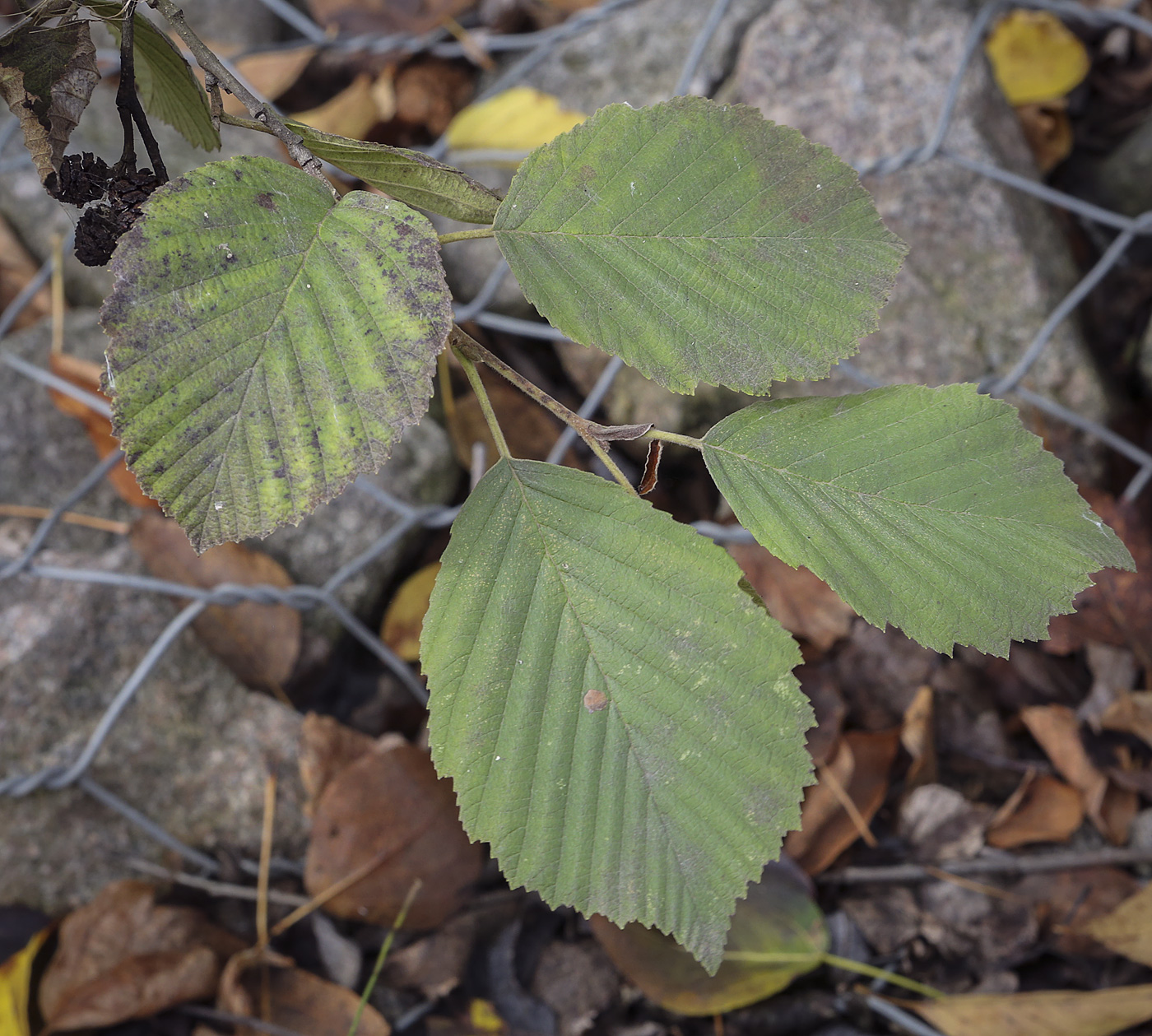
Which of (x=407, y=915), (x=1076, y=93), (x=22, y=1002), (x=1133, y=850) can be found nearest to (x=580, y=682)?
(x=407, y=915)

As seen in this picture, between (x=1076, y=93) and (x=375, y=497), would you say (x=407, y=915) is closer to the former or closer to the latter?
(x=375, y=497)

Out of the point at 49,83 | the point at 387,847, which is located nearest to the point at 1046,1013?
the point at 387,847

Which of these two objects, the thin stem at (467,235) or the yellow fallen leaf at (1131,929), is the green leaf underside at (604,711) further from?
the yellow fallen leaf at (1131,929)

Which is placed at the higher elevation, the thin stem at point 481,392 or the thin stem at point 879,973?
the thin stem at point 481,392

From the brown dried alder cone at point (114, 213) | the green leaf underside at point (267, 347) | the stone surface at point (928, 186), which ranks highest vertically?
the brown dried alder cone at point (114, 213)

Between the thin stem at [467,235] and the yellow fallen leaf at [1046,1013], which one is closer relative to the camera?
the thin stem at [467,235]

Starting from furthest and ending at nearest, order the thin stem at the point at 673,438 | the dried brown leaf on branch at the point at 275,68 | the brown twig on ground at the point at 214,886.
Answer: the dried brown leaf on branch at the point at 275,68
the brown twig on ground at the point at 214,886
the thin stem at the point at 673,438

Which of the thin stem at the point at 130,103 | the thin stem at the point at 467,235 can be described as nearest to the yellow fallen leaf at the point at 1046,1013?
the thin stem at the point at 467,235

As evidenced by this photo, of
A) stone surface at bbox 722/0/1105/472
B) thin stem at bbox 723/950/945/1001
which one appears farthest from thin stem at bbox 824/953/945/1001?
stone surface at bbox 722/0/1105/472

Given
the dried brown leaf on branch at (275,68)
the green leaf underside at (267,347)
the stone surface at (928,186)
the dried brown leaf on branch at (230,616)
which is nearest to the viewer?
the green leaf underside at (267,347)
